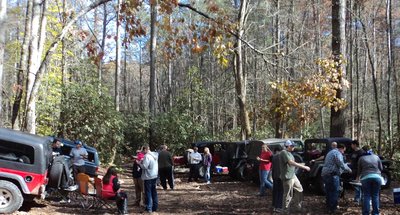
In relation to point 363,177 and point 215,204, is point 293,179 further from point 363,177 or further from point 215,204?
point 215,204

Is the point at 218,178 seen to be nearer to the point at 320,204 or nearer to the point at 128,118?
the point at 320,204

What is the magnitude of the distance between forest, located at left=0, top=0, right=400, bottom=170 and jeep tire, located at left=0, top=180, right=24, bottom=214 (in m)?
1.80

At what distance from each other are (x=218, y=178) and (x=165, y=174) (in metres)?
4.97

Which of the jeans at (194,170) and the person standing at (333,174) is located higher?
the person standing at (333,174)

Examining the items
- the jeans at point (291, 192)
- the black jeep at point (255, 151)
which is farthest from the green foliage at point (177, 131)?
the jeans at point (291, 192)

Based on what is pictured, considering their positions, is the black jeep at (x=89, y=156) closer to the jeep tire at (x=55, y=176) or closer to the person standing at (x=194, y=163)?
the person standing at (x=194, y=163)

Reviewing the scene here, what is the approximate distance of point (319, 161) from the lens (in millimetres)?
13195

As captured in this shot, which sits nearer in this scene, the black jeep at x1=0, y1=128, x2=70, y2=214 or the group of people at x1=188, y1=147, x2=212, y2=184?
the black jeep at x1=0, y1=128, x2=70, y2=214

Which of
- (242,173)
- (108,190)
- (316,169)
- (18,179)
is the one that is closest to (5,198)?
(18,179)

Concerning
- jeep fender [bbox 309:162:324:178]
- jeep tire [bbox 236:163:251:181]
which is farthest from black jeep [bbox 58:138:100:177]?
jeep fender [bbox 309:162:324:178]

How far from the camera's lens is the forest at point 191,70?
8281mm

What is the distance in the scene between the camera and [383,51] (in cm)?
4112

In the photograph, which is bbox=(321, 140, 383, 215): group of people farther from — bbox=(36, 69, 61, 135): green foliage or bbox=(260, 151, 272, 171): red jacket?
bbox=(36, 69, 61, 135): green foliage

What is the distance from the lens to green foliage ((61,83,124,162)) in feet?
72.5
